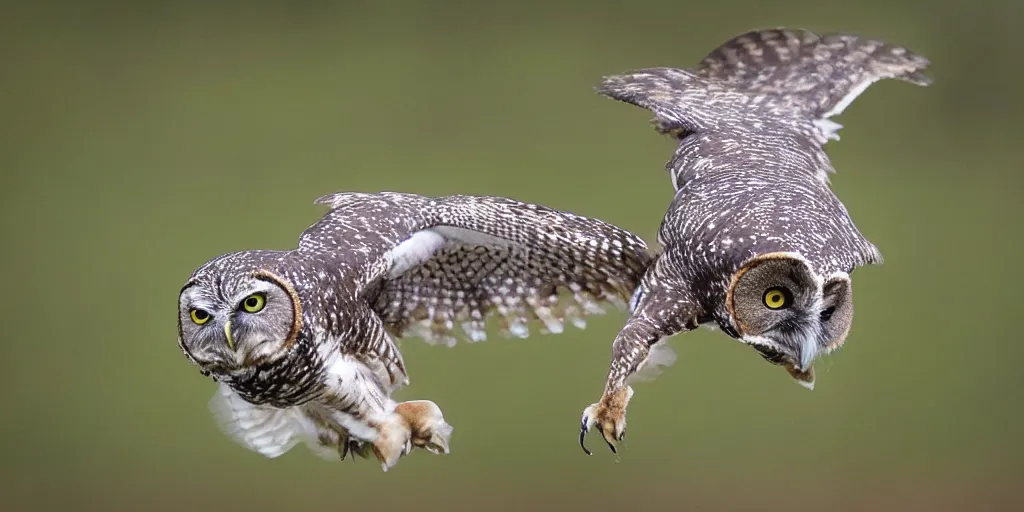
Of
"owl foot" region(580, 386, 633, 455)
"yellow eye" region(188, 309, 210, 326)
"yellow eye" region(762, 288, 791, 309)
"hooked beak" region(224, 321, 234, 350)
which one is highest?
"yellow eye" region(762, 288, 791, 309)

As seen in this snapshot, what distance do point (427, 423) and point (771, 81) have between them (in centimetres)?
139

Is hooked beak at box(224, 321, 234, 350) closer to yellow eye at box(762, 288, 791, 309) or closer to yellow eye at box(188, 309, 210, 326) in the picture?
yellow eye at box(188, 309, 210, 326)

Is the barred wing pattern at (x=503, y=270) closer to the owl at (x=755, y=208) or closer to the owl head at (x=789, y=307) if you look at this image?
the owl at (x=755, y=208)

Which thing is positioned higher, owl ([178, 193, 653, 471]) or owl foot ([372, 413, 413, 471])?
owl ([178, 193, 653, 471])

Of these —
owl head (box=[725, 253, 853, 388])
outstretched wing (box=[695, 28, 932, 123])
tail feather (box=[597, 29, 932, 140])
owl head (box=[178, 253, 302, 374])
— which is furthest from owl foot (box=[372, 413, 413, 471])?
outstretched wing (box=[695, 28, 932, 123])

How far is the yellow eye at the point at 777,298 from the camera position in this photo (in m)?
2.15

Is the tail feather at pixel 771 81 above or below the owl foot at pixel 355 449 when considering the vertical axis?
above

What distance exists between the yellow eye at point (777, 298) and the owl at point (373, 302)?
47 centimetres

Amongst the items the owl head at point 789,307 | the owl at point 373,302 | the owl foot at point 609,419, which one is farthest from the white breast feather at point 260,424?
the owl head at point 789,307

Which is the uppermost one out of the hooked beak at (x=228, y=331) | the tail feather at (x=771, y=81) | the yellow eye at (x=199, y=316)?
the tail feather at (x=771, y=81)

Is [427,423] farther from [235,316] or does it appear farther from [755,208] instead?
[755,208]

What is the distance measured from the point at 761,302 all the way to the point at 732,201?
32 centimetres

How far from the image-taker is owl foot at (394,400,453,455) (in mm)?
2646

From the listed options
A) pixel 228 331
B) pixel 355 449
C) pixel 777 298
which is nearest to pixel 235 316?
pixel 228 331
